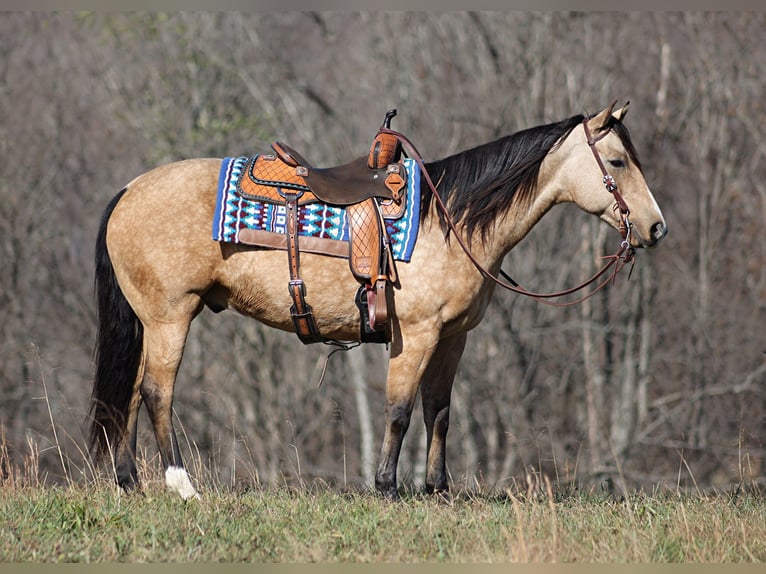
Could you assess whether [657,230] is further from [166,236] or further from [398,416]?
[166,236]

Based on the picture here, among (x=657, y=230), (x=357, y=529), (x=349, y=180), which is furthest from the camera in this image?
(x=349, y=180)

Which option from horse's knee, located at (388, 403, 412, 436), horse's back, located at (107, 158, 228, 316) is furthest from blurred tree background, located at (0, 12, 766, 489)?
horse's knee, located at (388, 403, 412, 436)

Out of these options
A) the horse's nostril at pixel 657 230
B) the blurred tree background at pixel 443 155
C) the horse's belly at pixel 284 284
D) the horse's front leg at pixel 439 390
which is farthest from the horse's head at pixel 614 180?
the blurred tree background at pixel 443 155

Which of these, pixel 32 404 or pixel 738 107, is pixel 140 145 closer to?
pixel 32 404

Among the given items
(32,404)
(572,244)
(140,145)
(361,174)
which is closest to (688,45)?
(572,244)

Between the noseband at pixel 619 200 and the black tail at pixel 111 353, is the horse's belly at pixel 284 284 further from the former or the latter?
the noseband at pixel 619 200

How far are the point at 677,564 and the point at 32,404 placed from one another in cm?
1555

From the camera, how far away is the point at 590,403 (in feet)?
47.7

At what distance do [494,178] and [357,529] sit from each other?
221 cm

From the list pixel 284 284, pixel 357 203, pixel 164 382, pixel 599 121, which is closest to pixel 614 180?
pixel 599 121

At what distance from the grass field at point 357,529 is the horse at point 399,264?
0.47 metres

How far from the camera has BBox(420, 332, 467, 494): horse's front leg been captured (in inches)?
232

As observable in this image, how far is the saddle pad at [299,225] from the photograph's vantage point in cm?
540

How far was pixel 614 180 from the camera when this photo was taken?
17.7ft
